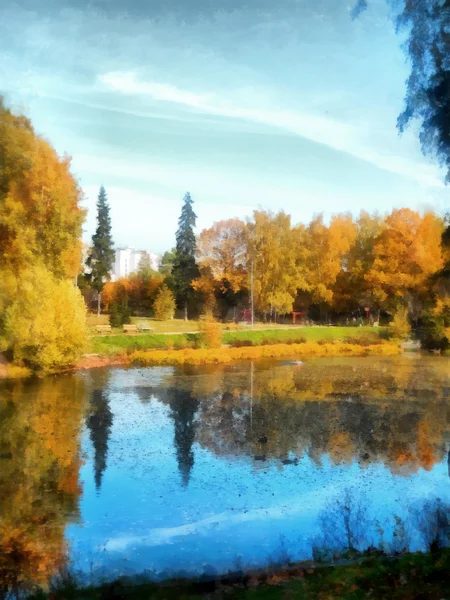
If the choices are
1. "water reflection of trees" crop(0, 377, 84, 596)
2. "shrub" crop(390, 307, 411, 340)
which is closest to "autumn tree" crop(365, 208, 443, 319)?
"shrub" crop(390, 307, 411, 340)

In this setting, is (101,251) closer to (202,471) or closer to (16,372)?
(16,372)

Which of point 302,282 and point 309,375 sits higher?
point 302,282

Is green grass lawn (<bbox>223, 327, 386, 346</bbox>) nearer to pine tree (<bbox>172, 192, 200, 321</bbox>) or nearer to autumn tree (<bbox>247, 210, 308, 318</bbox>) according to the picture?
autumn tree (<bbox>247, 210, 308, 318</bbox>)

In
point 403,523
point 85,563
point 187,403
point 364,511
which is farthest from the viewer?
point 187,403

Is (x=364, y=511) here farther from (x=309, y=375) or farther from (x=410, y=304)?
(x=410, y=304)

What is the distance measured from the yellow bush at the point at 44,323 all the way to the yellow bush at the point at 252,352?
16.1 feet

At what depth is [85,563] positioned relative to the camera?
7.93 m

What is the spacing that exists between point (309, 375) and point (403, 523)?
17815mm

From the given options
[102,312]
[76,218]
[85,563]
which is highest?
[76,218]

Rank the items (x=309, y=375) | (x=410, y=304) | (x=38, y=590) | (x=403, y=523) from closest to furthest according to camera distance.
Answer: (x=38, y=590) < (x=403, y=523) < (x=309, y=375) < (x=410, y=304)

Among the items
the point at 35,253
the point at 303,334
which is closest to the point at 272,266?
the point at 303,334

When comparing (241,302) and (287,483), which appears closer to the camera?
(287,483)

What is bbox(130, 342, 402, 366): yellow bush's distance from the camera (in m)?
31.0

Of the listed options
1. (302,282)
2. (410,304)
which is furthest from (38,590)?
(302,282)
